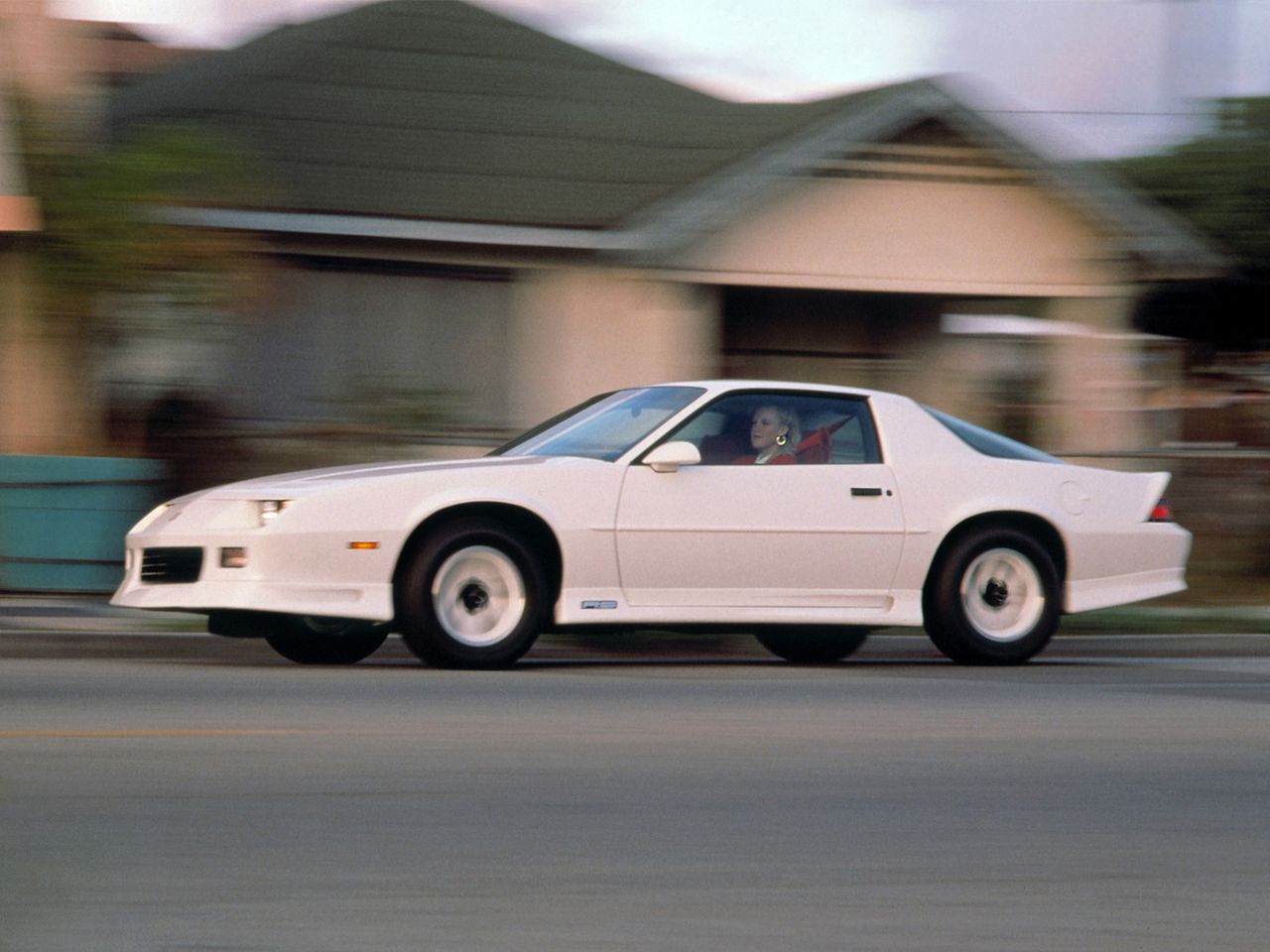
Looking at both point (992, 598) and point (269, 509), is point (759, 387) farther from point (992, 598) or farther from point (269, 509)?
point (269, 509)

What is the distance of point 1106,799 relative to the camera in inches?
242

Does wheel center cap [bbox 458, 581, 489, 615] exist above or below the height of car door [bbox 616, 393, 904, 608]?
below

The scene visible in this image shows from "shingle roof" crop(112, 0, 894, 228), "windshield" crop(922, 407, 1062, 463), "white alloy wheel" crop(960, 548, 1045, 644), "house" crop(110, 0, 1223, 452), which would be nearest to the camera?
"white alloy wheel" crop(960, 548, 1045, 644)

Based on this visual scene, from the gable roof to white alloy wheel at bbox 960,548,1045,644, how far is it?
6.48 meters

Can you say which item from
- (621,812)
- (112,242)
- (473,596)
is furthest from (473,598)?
(112,242)

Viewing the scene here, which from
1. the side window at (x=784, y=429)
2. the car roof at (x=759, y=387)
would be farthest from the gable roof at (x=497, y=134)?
the side window at (x=784, y=429)

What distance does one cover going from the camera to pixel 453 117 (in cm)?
1798

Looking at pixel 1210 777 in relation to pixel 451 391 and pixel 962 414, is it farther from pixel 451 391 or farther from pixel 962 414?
pixel 962 414

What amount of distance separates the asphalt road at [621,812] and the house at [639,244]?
739cm

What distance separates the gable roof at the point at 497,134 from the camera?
1625 cm

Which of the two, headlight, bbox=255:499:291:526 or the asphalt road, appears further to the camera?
headlight, bbox=255:499:291:526

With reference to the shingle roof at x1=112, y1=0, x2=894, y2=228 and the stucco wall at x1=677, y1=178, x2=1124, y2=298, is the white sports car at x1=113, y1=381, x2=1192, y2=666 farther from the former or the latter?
the stucco wall at x1=677, y1=178, x2=1124, y2=298

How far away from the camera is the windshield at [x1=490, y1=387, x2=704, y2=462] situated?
995 cm

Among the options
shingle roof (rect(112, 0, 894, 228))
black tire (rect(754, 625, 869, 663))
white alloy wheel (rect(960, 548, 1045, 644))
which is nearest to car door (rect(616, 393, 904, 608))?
white alloy wheel (rect(960, 548, 1045, 644))
